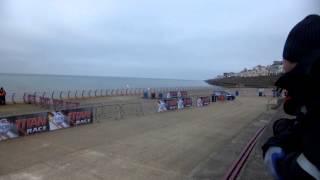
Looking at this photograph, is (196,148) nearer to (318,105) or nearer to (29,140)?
(29,140)

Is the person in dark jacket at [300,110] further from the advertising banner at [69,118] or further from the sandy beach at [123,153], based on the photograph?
the advertising banner at [69,118]

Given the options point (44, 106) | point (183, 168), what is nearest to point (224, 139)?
point (183, 168)

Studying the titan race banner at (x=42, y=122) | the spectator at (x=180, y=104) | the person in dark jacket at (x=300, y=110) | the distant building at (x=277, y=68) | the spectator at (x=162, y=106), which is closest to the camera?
the person in dark jacket at (x=300, y=110)

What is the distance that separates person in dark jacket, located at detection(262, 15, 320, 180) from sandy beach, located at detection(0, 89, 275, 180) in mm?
8118

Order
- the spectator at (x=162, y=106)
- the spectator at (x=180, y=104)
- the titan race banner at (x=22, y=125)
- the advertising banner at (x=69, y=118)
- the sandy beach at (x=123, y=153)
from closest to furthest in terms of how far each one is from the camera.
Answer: the sandy beach at (x=123, y=153), the titan race banner at (x=22, y=125), the advertising banner at (x=69, y=118), the spectator at (x=162, y=106), the spectator at (x=180, y=104)

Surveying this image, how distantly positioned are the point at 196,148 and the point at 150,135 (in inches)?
149

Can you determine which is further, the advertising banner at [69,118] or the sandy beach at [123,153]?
the advertising banner at [69,118]

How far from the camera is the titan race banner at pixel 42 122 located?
53.2 feet

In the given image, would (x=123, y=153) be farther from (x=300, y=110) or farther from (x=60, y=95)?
(x=60, y=95)

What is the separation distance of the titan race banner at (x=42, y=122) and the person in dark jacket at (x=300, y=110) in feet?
54.2

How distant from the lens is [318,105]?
1379 mm

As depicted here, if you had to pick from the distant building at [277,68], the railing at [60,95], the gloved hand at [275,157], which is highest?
the distant building at [277,68]

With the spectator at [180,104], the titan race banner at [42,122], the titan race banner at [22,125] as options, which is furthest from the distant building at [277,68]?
the titan race banner at [22,125]

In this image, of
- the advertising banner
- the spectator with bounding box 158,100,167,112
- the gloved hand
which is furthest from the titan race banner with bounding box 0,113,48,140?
the gloved hand
